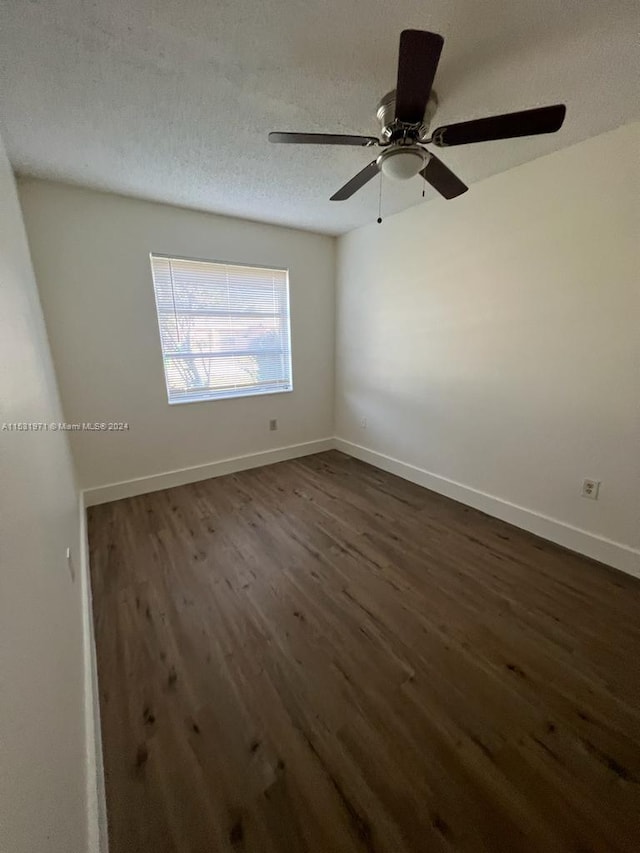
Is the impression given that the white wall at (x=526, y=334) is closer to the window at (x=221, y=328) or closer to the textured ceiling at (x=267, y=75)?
the textured ceiling at (x=267, y=75)

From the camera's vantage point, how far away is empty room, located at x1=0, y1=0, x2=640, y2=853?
1012 millimetres

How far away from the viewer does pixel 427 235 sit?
277 cm

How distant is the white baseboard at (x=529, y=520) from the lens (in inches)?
79.6

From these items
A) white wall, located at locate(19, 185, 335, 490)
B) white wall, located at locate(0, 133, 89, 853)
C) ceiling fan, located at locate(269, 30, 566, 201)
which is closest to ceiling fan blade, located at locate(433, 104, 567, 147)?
ceiling fan, located at locate(269, 30, 566, 201)

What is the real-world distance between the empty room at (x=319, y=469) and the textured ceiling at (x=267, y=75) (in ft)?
0.05

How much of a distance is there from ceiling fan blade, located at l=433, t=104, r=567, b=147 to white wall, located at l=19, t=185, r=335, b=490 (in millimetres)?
2292

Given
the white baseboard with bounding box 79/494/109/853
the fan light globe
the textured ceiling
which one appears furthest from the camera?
the fan light globe

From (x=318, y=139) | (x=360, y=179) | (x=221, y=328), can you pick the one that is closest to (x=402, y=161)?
(x=360, y=179)

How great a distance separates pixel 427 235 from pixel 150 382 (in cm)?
268

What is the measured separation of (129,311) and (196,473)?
1.55 m

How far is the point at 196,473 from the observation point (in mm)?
3309

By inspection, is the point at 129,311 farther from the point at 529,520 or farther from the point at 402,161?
the point at 529,520

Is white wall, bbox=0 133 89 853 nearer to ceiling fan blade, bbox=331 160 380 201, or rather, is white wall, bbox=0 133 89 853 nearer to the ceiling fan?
the ceiling fan

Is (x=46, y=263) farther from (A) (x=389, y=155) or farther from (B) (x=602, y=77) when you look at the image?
(B) (x=602, y=77)
